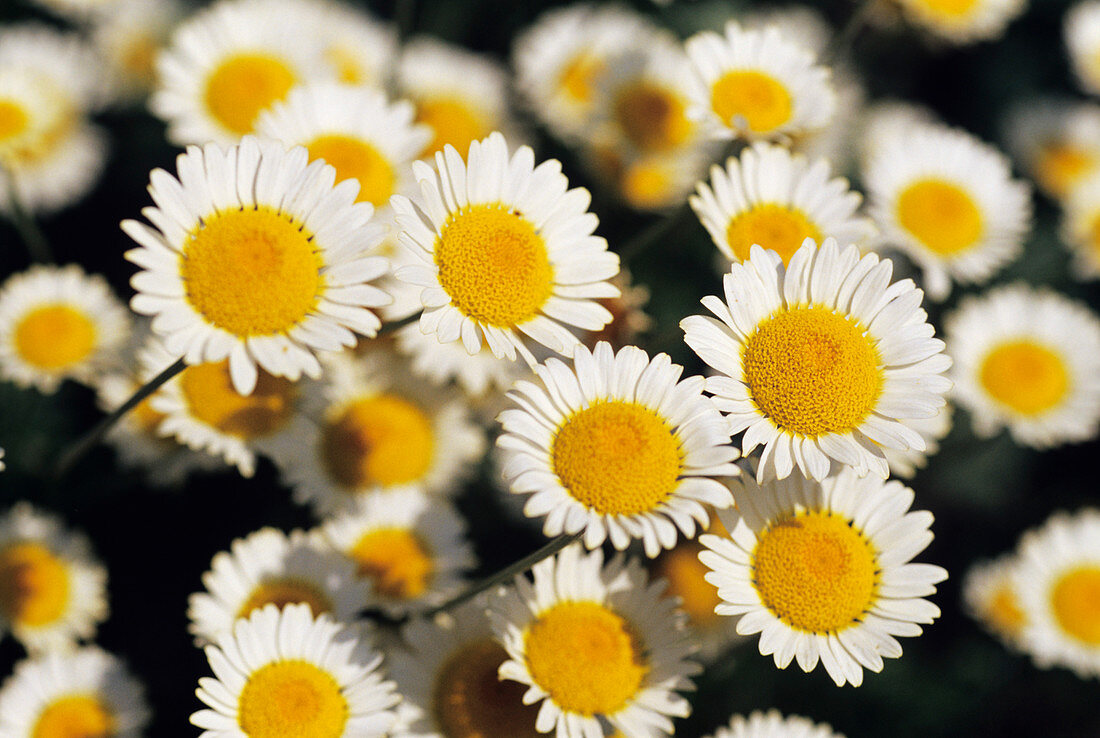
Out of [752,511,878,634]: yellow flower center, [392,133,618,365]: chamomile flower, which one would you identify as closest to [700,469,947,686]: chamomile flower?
Answer: [752,511,878,634]: yellow flower center

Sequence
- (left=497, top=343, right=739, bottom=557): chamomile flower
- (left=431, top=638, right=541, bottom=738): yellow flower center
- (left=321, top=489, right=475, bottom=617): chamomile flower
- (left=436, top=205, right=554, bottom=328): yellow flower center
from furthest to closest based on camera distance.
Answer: (left=321, top=489, right=475, bottom=617): chamomile flower, (left=431, top=638, right=541, bottom=738): yellow flower center, (left=436, top=205, right=554, bottom=328): yellow flower center, (left=497, top=343, right=739, bottom=557): chamomile flower

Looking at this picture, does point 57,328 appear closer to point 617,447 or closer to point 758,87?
point 617,447

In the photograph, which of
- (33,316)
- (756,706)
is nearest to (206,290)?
(33,316)

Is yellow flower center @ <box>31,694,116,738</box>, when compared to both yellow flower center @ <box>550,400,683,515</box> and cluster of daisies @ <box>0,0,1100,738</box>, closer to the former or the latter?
cluster of daisies @ <box>0,0,1100,738</box>

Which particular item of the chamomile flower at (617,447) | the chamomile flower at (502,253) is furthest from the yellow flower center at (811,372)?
the chamomile flower at (502,253)

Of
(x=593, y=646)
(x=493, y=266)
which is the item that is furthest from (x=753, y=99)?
(x=593, y=646)
